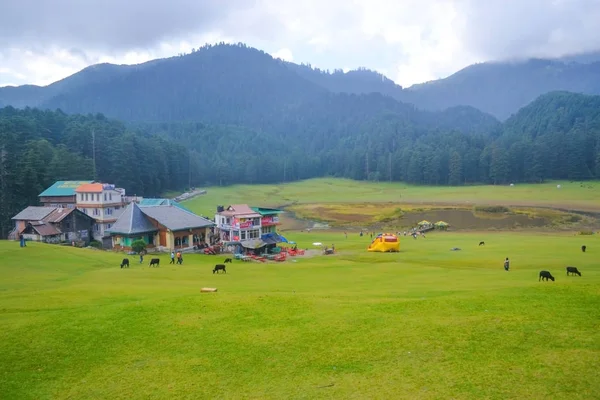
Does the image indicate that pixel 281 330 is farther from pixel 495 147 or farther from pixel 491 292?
pixel 495 147

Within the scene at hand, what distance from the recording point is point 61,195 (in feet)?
232

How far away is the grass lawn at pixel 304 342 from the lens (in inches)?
489

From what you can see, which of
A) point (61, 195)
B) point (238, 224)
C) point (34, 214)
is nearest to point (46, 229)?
point (34, 214)

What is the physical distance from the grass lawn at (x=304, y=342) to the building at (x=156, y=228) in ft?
87.3

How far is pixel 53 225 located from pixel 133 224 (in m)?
13.1

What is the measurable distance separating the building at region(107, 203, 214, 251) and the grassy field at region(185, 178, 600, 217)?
37307mm

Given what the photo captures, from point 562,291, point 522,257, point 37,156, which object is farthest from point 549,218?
point 37,156

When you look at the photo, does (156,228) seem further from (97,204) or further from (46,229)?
(97,204)

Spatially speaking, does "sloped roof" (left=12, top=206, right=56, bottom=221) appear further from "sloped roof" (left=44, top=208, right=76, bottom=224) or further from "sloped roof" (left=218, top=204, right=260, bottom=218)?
"sloped roof" (left=218, top=204, right=260, bottom=218)

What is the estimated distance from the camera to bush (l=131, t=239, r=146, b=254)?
51.0m

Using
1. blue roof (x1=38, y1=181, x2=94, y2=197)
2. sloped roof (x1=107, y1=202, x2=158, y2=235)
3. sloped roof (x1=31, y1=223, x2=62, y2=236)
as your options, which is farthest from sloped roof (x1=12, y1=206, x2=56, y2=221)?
sloped roof (x1=107, y1=202, x2=158, y2=235)

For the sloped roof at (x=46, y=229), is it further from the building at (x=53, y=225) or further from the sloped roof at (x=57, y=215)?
the sloped roof at (x=57, y=215)

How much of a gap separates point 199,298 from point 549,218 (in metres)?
82.9

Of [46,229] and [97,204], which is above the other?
[97,204]
